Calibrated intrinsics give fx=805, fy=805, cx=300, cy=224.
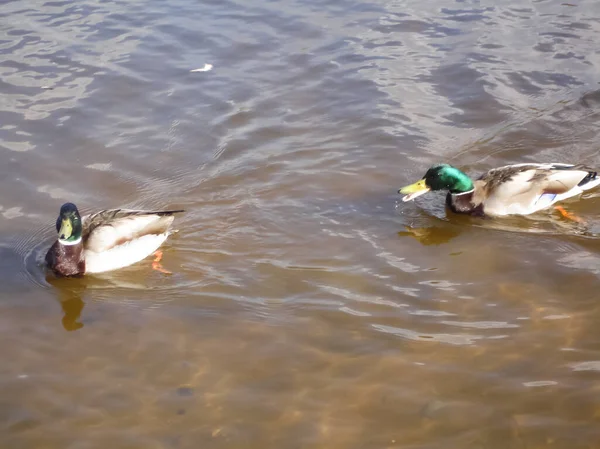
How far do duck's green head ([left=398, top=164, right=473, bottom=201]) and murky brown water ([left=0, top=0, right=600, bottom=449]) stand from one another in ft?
0.87

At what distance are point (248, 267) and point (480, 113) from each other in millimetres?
4208

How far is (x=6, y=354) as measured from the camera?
18.8ft

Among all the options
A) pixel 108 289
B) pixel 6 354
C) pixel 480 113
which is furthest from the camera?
pixel 480 113

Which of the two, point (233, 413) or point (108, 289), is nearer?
point (233, 413)

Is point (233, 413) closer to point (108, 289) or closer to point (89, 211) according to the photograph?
point (108, 289)

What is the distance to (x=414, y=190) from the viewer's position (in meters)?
7.74

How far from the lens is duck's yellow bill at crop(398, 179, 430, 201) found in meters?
7.72

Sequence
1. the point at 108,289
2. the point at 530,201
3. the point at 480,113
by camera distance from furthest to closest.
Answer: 1. the point at 480,113
2. the point at 530,201
3. the point at 108,289

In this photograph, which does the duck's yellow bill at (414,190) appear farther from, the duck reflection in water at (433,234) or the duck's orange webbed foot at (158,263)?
the duck's orange webbed foot at (158,263)

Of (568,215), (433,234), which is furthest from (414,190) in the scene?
(568,215)

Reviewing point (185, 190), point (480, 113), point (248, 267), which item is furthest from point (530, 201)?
point (185, 190)

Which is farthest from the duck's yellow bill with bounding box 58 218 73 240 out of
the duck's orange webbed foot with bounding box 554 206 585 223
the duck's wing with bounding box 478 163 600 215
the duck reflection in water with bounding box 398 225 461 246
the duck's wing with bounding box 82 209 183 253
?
the duck's orange webbed foot with bounding box 554 206 585 223

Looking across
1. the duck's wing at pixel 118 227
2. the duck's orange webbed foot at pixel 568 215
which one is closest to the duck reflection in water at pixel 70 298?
the duck's wing at pixel 118 227

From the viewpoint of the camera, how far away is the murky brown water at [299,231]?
5082 mm
